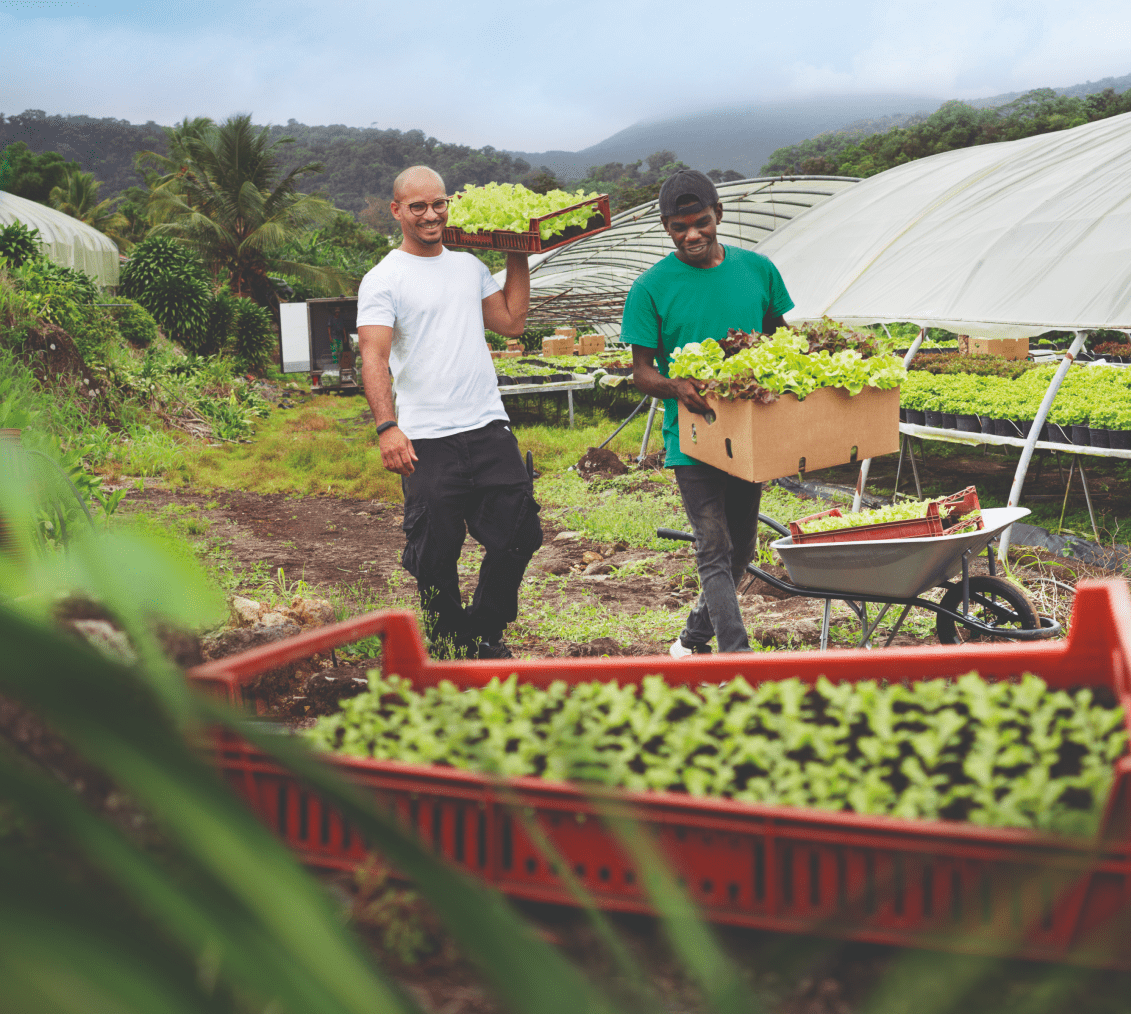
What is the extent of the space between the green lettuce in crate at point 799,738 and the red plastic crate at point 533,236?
262 centimetres

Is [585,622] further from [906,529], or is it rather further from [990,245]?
[990,245]

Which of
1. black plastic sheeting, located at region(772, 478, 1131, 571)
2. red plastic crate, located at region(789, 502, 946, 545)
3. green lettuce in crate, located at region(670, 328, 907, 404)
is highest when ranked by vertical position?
green lettuce in crate, located at region(670, 328, 907, 404)

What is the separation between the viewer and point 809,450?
324 cm

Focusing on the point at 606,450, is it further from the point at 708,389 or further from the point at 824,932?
the point at 824,932

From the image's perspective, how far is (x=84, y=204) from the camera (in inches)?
1715

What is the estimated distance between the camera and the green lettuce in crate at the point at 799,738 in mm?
1396

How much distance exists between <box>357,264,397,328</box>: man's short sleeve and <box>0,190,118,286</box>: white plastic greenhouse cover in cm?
2105

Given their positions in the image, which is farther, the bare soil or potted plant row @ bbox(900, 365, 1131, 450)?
potted plant row @ bbox(900, 365, 1131, 450)

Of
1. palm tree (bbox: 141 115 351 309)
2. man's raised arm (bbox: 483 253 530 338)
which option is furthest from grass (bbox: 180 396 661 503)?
palm tree (bbox: 141 115 351 309)

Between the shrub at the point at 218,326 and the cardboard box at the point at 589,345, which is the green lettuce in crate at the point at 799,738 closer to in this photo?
the cardboard box at the point at 589,345

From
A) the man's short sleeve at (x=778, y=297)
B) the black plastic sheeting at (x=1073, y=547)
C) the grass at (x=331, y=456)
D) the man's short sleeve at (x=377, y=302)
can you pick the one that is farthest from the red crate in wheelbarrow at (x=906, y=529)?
the grass at (x=331, y=456)

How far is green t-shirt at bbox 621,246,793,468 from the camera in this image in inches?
137

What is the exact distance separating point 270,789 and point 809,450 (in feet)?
7.56

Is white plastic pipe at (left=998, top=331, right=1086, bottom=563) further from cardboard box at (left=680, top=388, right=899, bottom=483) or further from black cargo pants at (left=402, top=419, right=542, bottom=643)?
black cargo pants at (left=402, top=419, right=542, bottom=643)
